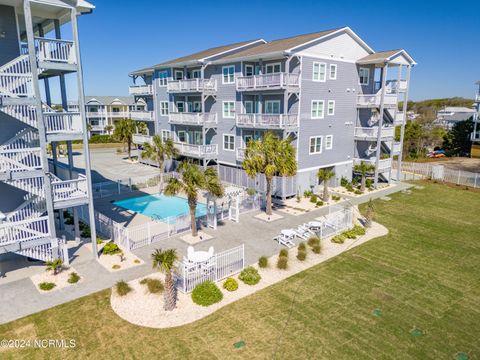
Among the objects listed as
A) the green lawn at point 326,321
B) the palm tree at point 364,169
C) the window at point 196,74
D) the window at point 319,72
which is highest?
the window at point 196,74

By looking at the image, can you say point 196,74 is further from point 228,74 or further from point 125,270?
point 125,270

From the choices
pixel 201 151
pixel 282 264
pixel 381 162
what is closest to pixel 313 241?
pixel 282 264

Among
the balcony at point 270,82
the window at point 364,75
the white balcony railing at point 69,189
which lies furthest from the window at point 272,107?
the white balcony railing at point 69,189

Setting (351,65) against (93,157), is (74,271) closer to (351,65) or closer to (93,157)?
(351,65)

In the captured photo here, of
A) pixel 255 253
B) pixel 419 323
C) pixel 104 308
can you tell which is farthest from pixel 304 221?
pixel 104 308

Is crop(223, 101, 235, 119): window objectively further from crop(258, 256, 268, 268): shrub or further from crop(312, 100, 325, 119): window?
crop(258, 256, 268, 268): shrub

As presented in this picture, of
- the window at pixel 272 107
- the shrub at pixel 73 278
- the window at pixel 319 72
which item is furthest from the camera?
the window at pixel 272 107

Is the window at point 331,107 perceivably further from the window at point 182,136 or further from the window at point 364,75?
the window at point 182,136

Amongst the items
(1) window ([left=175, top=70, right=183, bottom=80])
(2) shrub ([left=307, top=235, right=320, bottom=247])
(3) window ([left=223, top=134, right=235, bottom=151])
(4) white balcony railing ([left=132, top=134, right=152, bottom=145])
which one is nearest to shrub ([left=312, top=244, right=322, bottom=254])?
(2) shrub ([left=307, top=235, right=320, bottom=247])
